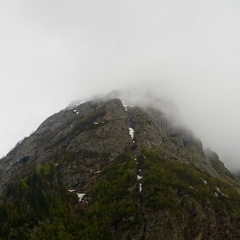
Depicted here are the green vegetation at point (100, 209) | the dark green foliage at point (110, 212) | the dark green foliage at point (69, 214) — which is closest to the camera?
the dark green foliage at point (69, 214)

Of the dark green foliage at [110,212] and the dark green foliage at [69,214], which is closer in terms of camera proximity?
the dark green foliage at [69,214]

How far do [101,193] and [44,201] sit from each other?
29199 millimetres

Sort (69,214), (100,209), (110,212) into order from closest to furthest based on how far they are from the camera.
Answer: (110,212)
(100,209)
(69,214)

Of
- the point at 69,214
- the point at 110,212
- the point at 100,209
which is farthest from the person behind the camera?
the point at 69,214

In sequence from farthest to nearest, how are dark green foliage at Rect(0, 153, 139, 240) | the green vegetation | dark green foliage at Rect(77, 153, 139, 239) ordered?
dark green foliage at Rect(77, 153, 139, 239), the green vegetation, dark green foliage at Rect(0, 153, 139, 240)

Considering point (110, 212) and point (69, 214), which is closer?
point (110, 212)

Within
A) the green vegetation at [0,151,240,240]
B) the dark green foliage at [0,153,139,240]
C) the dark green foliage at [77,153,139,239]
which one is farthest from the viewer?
the dark green foliage at [77,153,139,239]

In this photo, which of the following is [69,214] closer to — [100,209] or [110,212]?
[100,209]

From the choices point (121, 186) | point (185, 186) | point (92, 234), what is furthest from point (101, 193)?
point (185, 186)

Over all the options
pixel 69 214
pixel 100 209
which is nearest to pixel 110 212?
pixel 100 209

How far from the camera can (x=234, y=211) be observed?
190375 mm

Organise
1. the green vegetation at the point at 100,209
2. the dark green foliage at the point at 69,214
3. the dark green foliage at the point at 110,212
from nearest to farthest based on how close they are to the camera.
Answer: the dark green foliage at the point at 69,214, the green vegetation at the point at 100,209, the dark green foliage at the point at 110,212

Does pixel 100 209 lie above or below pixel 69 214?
below

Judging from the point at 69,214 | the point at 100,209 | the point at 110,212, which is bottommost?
the point at 110,212
